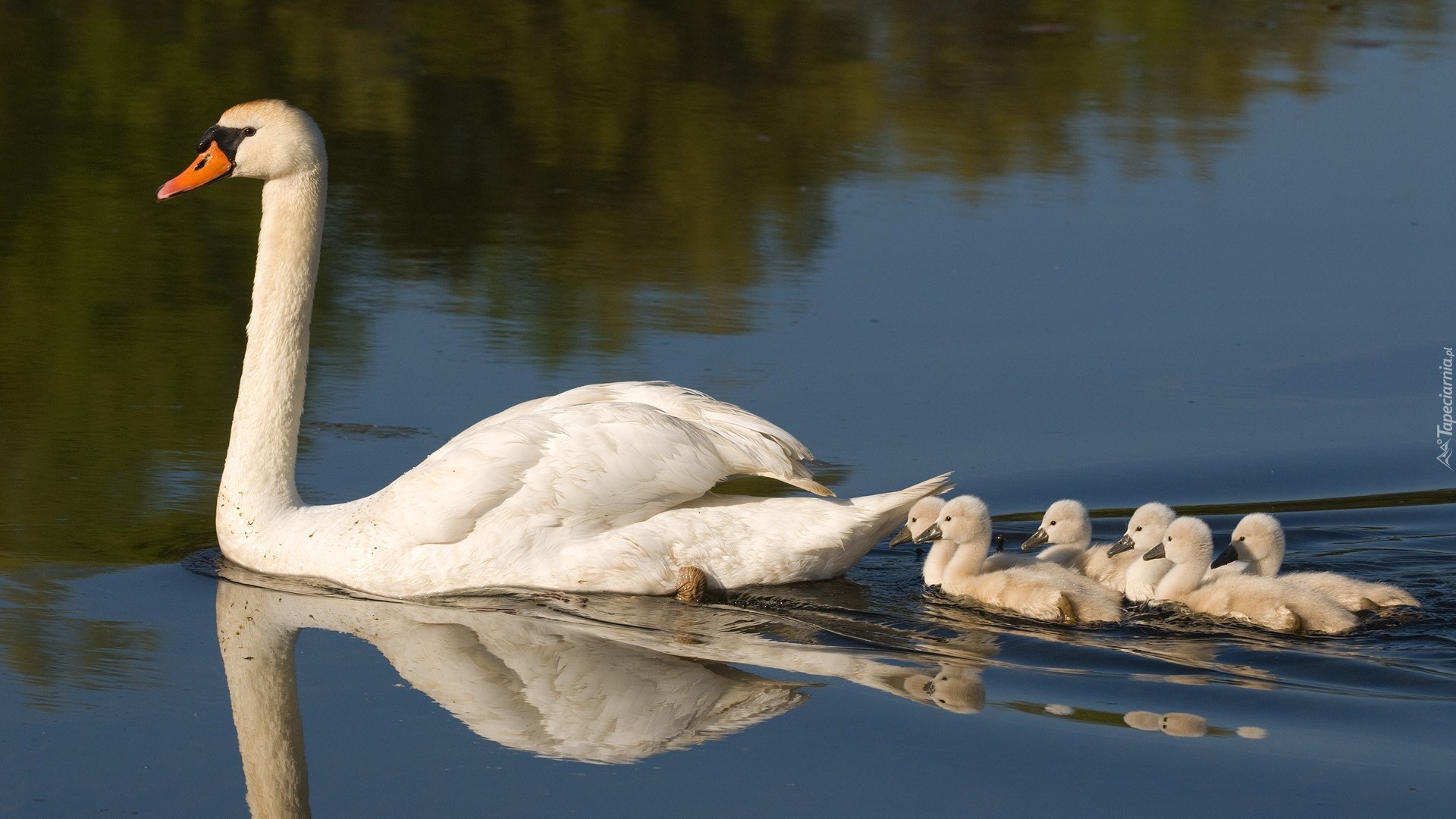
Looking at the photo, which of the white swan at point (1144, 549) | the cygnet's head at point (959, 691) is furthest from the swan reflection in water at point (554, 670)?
the white swan at point (1144, 549)

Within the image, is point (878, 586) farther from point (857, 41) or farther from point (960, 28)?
point (960, 28)

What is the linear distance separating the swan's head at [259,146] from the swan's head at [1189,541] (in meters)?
3.39

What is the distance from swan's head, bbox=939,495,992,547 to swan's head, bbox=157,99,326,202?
266 centimetres

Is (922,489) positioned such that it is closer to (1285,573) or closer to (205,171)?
(1285,573)

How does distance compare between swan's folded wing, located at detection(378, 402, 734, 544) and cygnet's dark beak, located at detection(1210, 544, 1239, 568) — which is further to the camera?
cygnet's dark beak, located at detection(1210, 544, 1239, 568)

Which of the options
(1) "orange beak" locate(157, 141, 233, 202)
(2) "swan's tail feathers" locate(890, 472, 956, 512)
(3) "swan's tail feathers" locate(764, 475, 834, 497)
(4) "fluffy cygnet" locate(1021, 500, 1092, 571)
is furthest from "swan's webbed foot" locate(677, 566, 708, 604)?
(1) "orange beak" locate(157, 141, 233, 202)

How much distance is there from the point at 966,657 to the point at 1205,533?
1.17m

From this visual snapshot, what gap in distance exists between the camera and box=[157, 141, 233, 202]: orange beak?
7.55m

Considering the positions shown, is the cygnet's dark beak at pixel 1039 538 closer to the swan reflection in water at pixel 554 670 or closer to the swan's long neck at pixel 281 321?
the swan reflection in water at pixel 554 670

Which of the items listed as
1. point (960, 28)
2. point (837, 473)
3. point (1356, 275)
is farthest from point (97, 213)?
point (960, 28)

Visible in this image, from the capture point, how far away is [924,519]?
7504 mm

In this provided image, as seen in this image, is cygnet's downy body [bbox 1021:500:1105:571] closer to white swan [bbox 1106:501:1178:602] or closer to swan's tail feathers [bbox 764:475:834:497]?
white swan [bbox 1106:501:1178:602]

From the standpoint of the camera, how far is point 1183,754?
5574 millimetres

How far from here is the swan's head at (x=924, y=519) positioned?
7449mm
